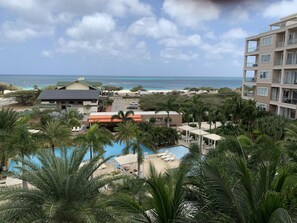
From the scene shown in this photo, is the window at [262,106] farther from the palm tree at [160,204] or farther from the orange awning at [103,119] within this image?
the palm tree at [160,204]

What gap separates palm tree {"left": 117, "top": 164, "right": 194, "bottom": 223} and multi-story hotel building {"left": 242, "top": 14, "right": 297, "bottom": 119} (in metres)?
31.1

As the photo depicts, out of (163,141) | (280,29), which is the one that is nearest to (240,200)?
(163,141)

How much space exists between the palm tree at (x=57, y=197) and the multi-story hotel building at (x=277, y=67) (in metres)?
31.3

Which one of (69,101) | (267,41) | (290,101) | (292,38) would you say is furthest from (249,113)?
(69,101)

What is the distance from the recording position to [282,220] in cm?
443

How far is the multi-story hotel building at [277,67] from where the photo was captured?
33000 millimetres

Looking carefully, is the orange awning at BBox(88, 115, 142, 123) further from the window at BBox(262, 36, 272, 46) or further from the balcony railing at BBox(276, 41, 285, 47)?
the balcony railing at BBox(276, 41, 285, 47)

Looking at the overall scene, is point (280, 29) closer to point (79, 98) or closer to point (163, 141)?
point (163, 141)

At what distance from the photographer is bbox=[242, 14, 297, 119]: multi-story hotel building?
33.0 m


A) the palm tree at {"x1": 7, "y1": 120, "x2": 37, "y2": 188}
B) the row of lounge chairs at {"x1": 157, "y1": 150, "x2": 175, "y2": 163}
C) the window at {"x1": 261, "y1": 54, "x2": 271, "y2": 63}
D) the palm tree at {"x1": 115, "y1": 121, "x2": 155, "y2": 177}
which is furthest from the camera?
the window at {"x1": 261, "y1": 54, "x2": 271, "y2": 63}

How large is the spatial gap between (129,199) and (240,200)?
2614 millimetres

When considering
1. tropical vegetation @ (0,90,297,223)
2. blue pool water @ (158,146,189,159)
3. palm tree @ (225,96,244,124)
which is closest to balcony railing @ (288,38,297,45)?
palm tree @ (225,96,244,124)

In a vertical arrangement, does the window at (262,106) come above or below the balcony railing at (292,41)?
below

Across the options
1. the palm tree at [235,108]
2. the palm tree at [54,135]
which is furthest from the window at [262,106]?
the palm tree at [54,135]
